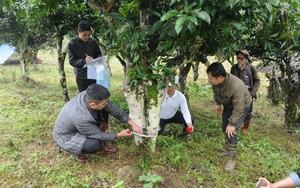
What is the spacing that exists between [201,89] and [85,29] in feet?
22.3

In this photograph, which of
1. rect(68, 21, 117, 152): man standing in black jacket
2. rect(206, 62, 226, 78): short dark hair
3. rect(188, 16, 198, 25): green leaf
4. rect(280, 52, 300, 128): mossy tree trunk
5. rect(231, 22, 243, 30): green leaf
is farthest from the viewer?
rect(280, 52, 300, 128): mossy tree trunk

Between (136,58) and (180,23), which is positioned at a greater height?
(180,23)

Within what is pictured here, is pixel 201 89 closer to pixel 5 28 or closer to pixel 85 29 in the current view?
pixel 85 29

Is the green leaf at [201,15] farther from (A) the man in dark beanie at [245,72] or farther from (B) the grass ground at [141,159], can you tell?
(A) the man in dark beanie at [245,72]

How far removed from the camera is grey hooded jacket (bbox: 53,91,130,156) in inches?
115

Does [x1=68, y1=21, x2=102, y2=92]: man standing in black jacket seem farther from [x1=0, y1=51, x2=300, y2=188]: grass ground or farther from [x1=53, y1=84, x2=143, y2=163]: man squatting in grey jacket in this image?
[x1=53, y1=84, x2=143, y2=163]: man squatting in grey jacket

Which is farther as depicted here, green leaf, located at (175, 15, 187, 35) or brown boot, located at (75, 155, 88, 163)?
brown boot, located at (75, 155, 88, 163)

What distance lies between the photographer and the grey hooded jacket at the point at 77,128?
115 inches

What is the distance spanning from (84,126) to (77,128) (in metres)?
0.11

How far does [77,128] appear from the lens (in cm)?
296

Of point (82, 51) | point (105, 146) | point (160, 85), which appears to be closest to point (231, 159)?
point (160, 85)

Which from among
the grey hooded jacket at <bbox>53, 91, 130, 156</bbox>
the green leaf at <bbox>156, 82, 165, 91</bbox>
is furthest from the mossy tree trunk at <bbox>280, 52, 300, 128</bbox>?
the grey hooded jacket at <bbox>53, 91, 130, 156</bbox>

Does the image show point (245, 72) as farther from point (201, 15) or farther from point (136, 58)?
point (201, 15)

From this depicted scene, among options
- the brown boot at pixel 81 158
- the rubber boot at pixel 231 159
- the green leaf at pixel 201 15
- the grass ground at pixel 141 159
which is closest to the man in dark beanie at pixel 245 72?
the grass ground at pixel 141 159
